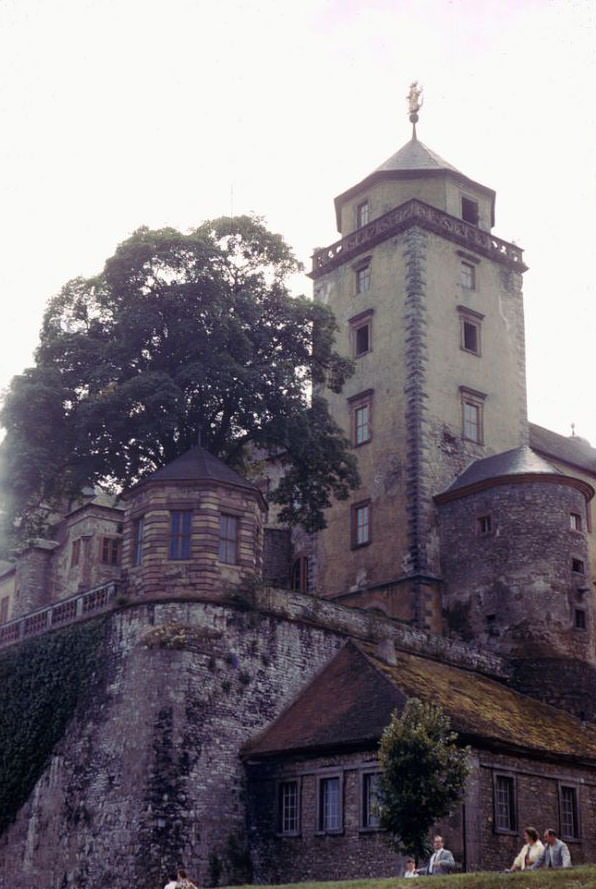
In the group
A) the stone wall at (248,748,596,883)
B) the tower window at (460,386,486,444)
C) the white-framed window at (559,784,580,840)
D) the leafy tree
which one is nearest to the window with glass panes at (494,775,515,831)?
the stone wall at (248,748,596,883)

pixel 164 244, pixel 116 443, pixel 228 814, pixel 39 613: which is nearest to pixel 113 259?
pixel 164 244

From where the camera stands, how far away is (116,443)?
38969 millimetres

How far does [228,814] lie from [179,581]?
639cm

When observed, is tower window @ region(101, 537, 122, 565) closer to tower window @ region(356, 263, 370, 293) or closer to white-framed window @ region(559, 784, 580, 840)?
tower window @ region(356, 263, 370, 293)

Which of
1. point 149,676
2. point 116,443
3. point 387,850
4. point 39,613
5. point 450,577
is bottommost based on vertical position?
point 387,850

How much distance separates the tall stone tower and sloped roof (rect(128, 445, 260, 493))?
424 inches

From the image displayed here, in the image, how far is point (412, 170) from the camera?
4978 cm

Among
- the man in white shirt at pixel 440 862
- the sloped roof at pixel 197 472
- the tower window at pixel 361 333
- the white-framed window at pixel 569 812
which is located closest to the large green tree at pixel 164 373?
the sloped roof at pixel 197 472

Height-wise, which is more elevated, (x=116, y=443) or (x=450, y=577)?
(x=116, y=443)

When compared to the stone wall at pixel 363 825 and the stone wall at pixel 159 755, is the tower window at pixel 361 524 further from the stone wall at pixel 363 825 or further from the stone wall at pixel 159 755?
the stone wall at pixel 363 825

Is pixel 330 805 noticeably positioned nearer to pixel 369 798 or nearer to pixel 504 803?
pixel 369 798

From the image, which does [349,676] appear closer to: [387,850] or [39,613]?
[387,850]

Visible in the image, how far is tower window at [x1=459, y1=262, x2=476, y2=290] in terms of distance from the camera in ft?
161

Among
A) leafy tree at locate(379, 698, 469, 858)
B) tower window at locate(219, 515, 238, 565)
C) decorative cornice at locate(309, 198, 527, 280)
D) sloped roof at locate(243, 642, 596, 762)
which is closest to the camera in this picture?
leafy tree at locate(379, 698, 469, 858)
